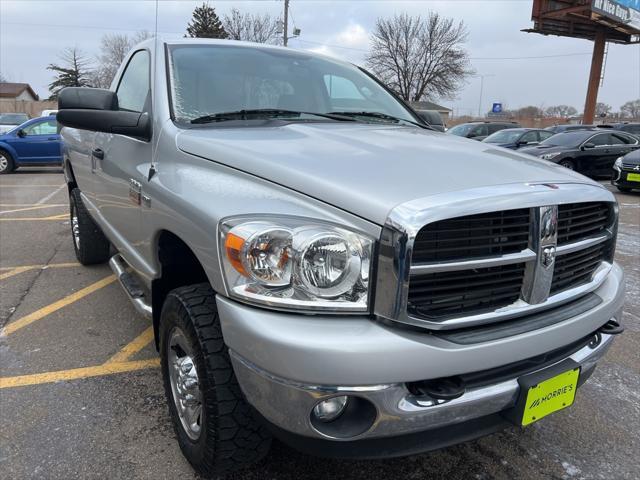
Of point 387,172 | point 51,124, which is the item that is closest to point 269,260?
point 387,172

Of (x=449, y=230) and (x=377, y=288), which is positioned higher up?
(x=449, y=230)

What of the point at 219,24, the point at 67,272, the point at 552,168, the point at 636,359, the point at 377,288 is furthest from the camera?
the point at 219,24

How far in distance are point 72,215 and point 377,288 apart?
4589 mm

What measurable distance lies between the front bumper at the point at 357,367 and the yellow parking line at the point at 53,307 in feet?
8.88

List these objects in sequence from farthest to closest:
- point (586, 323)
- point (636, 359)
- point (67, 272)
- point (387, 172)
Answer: point (67, 272)
point (636, 359)
point (586, 323)
point (387, 172)

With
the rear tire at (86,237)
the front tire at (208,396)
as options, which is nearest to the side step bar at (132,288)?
the front tire at (208,396)

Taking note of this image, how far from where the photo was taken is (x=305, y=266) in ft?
5.30

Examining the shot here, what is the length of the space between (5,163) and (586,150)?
15235 millimetres

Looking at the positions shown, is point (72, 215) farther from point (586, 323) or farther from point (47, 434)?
point (586, 323)

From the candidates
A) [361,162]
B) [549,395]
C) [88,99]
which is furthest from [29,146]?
[549,395]

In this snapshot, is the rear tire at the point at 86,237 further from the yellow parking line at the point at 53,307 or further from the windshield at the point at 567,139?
the windshield at the point at 567,139

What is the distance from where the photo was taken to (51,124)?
14055 mm

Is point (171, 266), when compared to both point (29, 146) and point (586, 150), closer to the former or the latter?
point (586, 150)

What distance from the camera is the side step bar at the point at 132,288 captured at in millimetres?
2743
